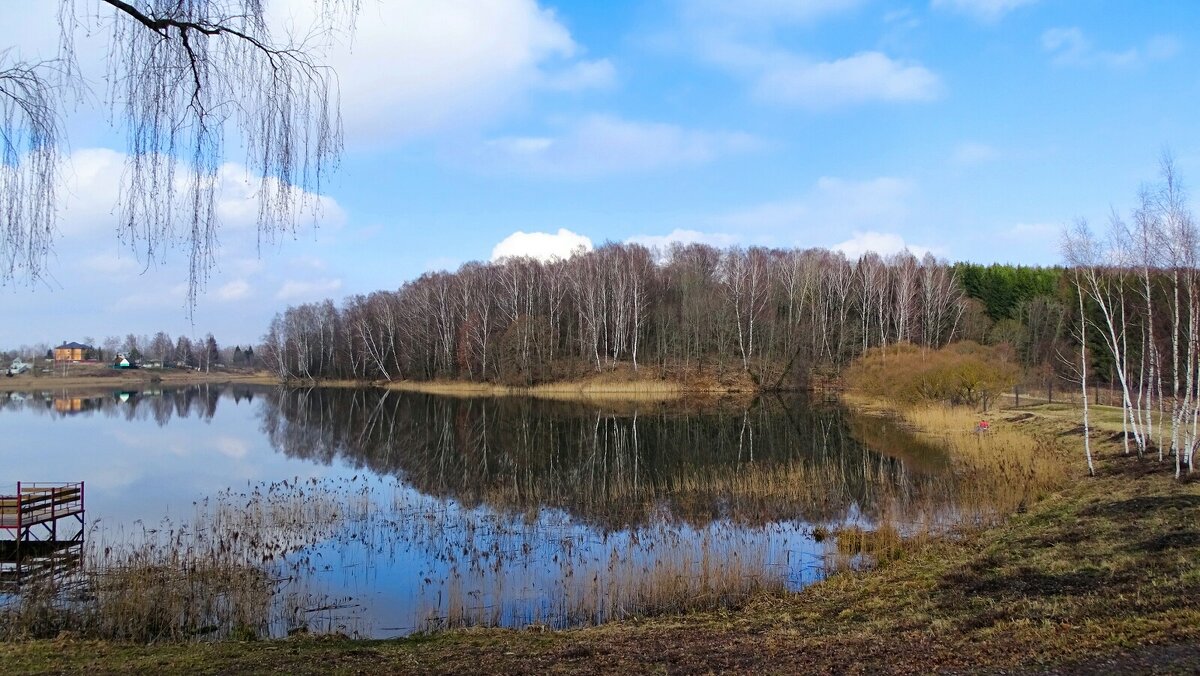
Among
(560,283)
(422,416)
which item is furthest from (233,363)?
(422,416)

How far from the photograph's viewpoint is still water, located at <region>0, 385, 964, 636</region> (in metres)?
11.1

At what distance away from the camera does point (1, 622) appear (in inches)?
369

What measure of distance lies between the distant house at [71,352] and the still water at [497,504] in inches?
4136

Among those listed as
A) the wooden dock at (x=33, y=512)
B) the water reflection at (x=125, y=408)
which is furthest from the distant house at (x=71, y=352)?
the wooden dock at (x=33, y=512)

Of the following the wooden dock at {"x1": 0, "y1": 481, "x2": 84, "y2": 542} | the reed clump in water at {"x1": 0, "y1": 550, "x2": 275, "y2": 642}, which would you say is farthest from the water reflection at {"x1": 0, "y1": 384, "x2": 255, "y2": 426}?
the reed clump in water at {"x1": 0, "y1": 550, "x2": 275, "y2": 642}

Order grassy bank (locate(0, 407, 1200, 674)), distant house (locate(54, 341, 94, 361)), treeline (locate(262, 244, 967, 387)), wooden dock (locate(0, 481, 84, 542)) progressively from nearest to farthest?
grassy bank (locate(0, 407, 1200, 674)) → wooden dock (locate(0, 481, 84, 542)) → treeline (locate(262, 244, 967, 387)) → distant house (locate(54, 341, 94, 361))

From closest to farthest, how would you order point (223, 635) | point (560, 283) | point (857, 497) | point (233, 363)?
point (223, 635) < point (857, 497) < point (560, 283) < point (233, 363)

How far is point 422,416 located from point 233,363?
129 m

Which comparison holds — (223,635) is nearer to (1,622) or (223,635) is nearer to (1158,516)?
(1,622)

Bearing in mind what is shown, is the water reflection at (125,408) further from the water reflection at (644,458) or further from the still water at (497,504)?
the still water at (497,504)

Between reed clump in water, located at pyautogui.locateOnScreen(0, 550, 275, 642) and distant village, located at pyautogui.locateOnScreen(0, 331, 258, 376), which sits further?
distant village, located at pyautogui.locateOnScreen(0, 331, 258, 376)

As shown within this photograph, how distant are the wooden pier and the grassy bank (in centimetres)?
599

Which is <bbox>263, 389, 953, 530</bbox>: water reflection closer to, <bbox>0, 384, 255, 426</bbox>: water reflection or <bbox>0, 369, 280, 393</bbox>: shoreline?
→ <bbox>0, 384, 255, 426</bbox>: water reflection

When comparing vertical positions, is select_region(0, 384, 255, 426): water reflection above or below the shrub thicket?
below
